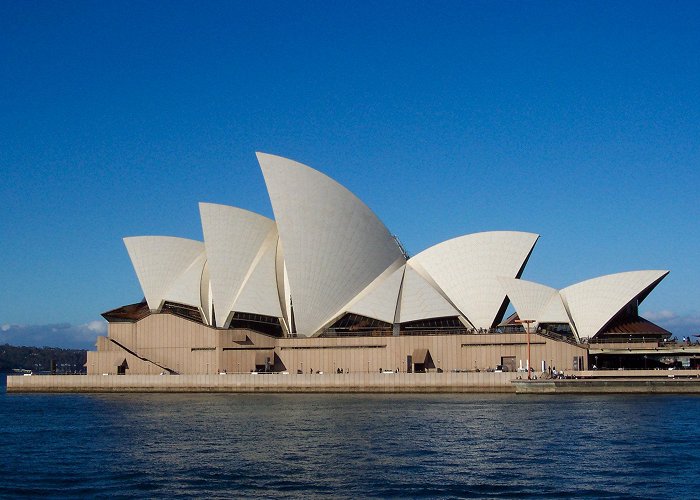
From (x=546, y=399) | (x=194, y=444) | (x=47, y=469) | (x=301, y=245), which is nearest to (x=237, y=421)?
(x=194, y=444)

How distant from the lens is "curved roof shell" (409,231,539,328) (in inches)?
2330

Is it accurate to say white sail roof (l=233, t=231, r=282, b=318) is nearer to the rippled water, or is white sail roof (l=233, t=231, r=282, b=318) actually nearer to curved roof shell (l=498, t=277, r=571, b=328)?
curved roof shell (l=498, t=277, r=571, b=328)

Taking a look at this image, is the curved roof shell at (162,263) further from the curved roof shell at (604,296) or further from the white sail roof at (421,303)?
the curved roof shell at (604,296)

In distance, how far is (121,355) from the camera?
204ft

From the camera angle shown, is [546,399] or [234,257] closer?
[546,399]

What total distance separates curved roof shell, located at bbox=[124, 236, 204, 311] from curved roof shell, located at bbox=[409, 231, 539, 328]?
17363 mm

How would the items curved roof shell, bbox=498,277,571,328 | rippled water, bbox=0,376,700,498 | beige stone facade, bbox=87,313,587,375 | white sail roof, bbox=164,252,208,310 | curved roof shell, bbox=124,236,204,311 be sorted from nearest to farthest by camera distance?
rippled water, bbox=0,376,700,498 → beige stone facade, bbox=87,313,587,375 → curved roof shell, bbox=498,277,571,328 → white sail roof, bbox=164,252,208,310 → curved roof shell, bbox=124,236,204,311

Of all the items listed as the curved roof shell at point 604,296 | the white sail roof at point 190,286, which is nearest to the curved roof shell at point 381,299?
the white sail roof at point 190,286

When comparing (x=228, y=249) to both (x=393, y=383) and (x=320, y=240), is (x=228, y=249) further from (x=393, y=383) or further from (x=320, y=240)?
(x=393, y=383)

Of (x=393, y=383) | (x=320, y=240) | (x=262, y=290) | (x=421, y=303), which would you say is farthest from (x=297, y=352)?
(x=421, y=303)

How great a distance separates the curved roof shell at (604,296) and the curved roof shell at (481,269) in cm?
449

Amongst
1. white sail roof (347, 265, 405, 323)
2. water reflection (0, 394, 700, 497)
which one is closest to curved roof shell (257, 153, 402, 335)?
white sail roof (347, 265, 405, 323)

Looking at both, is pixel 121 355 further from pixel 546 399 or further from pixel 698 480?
pixel 698 480

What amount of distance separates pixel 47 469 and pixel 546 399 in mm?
27588
